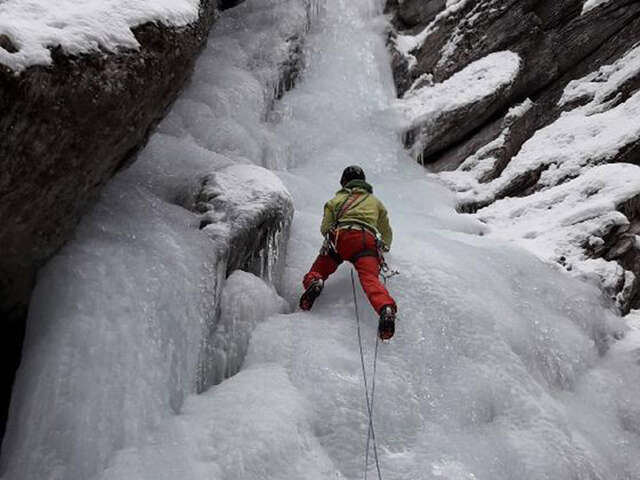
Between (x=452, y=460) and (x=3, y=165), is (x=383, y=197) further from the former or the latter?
(x=3, y=165)

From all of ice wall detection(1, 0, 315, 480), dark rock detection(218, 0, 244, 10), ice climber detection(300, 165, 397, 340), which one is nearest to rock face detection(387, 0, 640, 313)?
ice climber detection(300, 165, 397, 340)

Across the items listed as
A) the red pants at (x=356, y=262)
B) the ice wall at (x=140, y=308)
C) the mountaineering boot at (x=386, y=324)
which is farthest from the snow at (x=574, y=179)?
the ice wall at (x=140, y=308)

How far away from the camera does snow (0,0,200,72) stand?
2.54 m

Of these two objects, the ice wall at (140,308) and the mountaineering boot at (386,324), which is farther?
the mountaineering boot at (386,324)

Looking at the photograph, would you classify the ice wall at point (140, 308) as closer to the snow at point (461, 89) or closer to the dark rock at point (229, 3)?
the snow at point (461, 89)

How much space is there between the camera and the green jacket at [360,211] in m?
4.70

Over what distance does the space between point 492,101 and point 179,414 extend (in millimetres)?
7319

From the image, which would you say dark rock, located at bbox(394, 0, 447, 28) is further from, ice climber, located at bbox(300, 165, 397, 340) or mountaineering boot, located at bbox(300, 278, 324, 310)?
mountaineering boot, located at bbox(300, 278, 324, 310)

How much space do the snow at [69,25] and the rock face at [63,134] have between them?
0.05 m

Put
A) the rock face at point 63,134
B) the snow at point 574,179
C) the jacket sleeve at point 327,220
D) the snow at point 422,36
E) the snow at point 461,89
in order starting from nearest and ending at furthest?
the rock face at point 63,134 → the jacket sleeve at point 327,220 → the snow at point 574,179 → the snow at point 461,89 → the snow at point 422,36

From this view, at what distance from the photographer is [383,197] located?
292 inches

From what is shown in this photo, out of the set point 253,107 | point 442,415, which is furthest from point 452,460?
point 253,107

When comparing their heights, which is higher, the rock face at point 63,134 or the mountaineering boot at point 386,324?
the rock face at point 63,134

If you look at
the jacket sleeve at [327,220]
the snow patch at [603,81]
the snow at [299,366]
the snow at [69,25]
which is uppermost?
the snow at [69,25]
